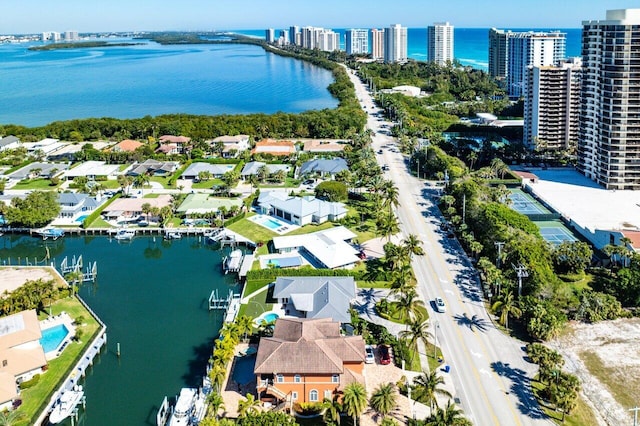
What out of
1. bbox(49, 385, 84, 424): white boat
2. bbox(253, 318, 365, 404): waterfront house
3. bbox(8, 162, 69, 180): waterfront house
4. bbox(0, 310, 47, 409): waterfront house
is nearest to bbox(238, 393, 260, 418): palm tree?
bbox(253, 318, 365, 404): waterfront house

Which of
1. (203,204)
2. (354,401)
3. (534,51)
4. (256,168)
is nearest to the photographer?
(354,401)

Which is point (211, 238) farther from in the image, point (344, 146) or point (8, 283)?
point (344, 146)

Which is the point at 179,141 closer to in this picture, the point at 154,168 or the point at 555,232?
the point at 154,168

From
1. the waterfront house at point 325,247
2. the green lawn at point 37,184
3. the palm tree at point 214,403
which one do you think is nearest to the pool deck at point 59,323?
the palm tree at point 214,403

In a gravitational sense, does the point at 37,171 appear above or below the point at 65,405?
above

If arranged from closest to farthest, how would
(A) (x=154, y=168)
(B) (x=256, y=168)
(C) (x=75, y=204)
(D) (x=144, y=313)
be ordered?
(D) (x=144, y=313) → (C) (x=75, y=204) → (B) (x=256, y=168) → (A) (x=154, y=168)

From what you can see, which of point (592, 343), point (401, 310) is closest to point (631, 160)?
point (592, 343)

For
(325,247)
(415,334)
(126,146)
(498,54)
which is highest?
(498,54)

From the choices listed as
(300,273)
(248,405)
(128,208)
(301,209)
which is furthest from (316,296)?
(128,208)
